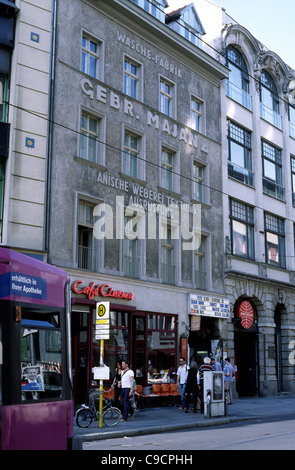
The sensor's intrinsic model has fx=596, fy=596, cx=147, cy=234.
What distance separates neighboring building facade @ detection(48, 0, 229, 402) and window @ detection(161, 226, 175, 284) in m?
0.06

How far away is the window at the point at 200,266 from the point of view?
27.9 metres

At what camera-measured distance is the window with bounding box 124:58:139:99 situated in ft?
82.3

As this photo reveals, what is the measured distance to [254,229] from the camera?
107 ft

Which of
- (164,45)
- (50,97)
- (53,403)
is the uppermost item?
(164,45)

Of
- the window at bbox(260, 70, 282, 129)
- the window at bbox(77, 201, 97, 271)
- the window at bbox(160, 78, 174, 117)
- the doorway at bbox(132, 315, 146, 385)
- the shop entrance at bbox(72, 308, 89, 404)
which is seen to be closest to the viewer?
the shop entrance at bbox(72, 308, 89, 404)

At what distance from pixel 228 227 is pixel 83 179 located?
10650mm

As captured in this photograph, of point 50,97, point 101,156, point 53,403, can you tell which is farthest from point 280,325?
point 53,403

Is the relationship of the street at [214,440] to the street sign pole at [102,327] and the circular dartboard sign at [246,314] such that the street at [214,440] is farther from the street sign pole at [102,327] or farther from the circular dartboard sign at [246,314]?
the circular dartboard sign at [246,314]

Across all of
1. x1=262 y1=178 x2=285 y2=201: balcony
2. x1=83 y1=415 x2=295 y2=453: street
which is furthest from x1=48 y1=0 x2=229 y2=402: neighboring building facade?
x1=83 y1=415 x2=295 y2=453: street

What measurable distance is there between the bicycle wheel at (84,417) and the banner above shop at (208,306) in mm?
10734

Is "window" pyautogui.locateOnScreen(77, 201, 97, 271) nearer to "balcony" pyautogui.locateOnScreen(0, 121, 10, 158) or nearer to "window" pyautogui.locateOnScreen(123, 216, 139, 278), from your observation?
"window" pyautogui.locateOnScreen(123, 216, 139, 278)

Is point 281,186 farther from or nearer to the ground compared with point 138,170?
farther from the ground
